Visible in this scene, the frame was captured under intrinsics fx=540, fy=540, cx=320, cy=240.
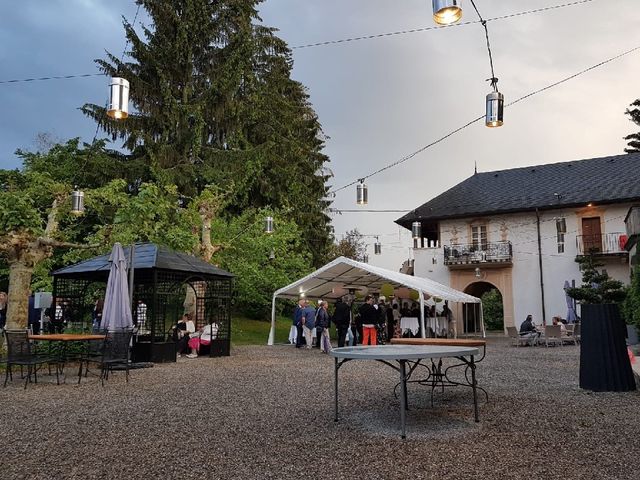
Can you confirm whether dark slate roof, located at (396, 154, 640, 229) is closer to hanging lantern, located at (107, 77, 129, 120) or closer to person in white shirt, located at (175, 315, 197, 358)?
person in white shirt, located at (175, 315, 197, 358)

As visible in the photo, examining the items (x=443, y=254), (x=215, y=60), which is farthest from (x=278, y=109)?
(x=443, y=254)

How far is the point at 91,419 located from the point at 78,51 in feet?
29.9

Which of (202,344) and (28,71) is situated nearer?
(28,71)

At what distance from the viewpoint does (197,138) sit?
2308cm

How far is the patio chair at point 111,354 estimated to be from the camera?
8.53 m

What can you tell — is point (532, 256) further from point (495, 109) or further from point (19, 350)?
point (19, 350)

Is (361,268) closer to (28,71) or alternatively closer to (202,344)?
(202,344)

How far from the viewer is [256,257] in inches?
764

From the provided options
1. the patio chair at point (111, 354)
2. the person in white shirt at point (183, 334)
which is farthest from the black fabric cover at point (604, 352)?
the person in white shirt at point (183, 334)

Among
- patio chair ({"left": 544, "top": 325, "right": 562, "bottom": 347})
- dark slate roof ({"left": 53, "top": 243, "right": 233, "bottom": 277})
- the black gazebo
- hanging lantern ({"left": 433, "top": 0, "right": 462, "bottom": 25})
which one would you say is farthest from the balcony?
hanging lantern ({"left": 433, "top": 0, "right": 462, "bottom": 25})

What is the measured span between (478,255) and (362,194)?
55.7 feet

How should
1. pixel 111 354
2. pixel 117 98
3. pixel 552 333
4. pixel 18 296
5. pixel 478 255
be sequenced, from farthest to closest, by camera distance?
1. pixel 478 255
2. pixel 552 333
3. pixel 18 296
4. pixel 111 354
5. pixel 117 98

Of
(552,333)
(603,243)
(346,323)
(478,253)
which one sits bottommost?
(552,333)

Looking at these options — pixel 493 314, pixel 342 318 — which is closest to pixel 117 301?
pixel 342 318
